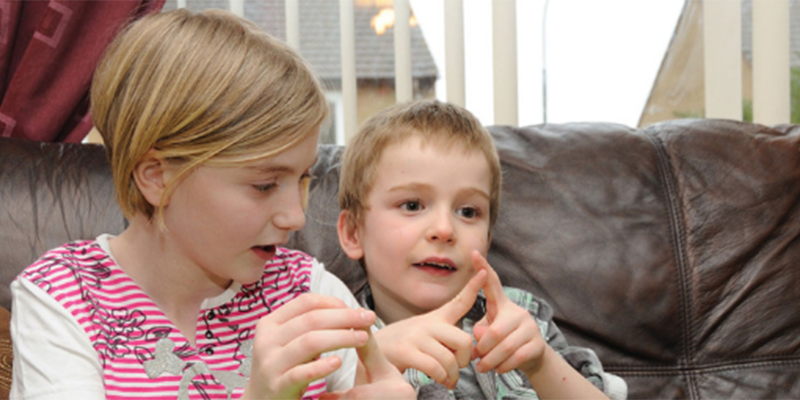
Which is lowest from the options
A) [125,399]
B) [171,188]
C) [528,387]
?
[528,387]

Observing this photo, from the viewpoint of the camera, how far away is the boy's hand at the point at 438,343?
1.12 metres

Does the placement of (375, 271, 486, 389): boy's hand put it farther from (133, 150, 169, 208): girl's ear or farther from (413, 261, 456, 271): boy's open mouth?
(133, 150, 169, 208): girl's ear

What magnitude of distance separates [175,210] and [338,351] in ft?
1.12

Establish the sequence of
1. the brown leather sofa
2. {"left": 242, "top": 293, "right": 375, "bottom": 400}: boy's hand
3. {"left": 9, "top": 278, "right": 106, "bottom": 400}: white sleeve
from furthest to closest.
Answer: the brown leather sofa, {"left": 9, "top": 278, "right": 106, "bottom": 400}: white sleeve, {"left": 242, "top": 293, "right": 375, "bottom": 400}: boy's hand

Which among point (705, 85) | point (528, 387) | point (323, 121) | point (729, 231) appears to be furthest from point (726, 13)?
point (323, 121)

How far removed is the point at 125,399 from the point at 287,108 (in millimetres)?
473

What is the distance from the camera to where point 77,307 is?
45.4 inches

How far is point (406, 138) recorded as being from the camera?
146 cm

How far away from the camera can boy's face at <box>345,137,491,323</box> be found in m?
1.40

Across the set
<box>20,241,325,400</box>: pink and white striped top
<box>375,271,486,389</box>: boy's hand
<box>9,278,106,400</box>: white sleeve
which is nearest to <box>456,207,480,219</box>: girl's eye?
<box>375,271,486,389</box>: boy's hand

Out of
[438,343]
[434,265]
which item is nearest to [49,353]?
[438,343]

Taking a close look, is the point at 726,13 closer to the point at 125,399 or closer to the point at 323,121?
the point at 323,121

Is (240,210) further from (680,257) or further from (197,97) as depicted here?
(680,257)

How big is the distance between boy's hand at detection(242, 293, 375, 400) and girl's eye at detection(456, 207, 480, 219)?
→ 1.74ft
